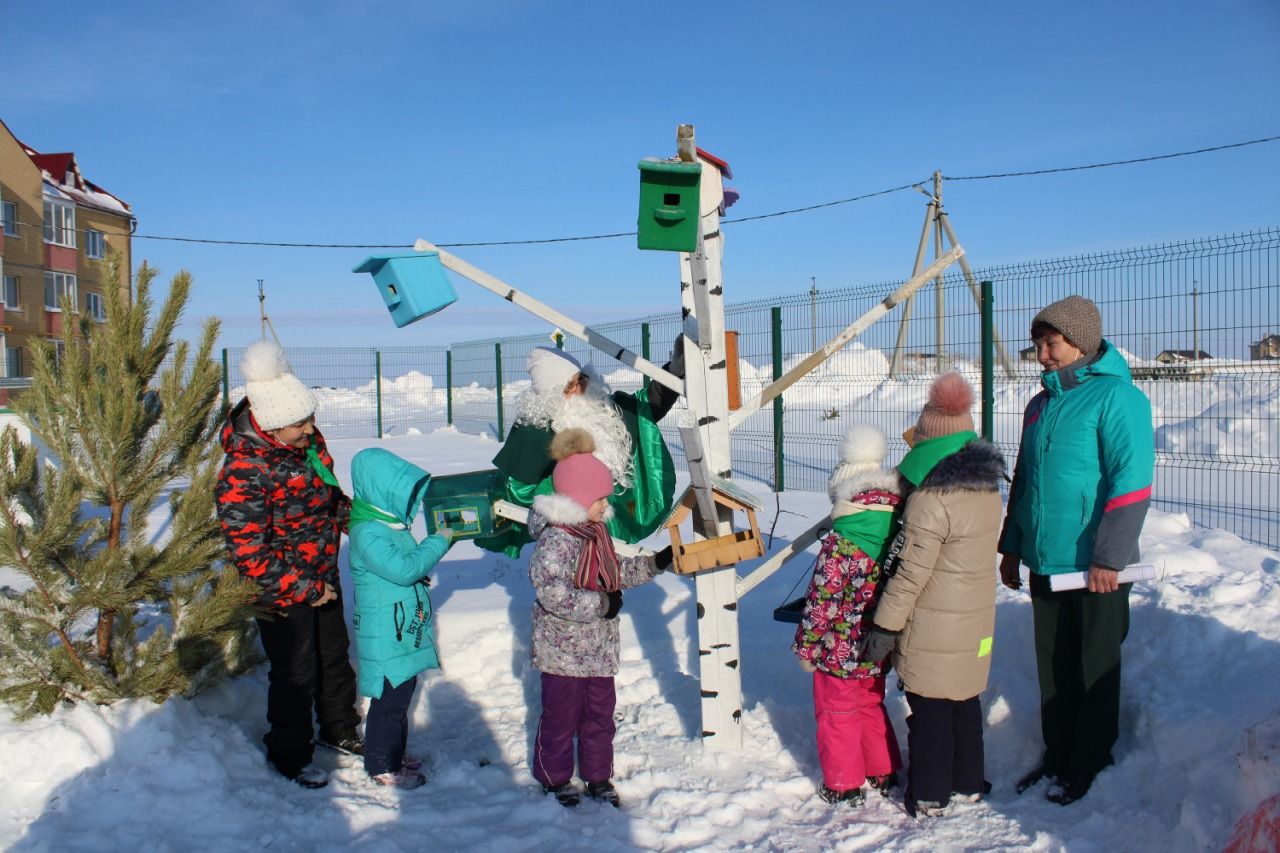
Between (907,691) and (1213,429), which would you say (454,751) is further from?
(1213,429)

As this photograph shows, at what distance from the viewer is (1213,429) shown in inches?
350

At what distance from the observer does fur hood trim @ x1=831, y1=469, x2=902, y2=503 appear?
327 cm

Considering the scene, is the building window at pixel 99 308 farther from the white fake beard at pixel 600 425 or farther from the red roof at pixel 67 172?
the red roof at pixel 67 172

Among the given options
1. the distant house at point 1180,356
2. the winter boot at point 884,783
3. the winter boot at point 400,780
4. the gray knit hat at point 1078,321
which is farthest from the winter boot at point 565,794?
the distant house at point 1180,356

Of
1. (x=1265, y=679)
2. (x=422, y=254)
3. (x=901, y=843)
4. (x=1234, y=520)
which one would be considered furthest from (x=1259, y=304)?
(x=422, y=254)

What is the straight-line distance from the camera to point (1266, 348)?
5.79 metres

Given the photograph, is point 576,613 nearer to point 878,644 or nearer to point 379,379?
point 878,644

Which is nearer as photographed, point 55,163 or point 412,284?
point 412,284

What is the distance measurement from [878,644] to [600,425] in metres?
1.35

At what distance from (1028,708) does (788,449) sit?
6.34 metres

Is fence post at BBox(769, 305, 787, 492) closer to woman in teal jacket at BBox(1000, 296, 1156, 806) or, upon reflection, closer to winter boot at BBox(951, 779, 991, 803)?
woman in teal jacket at BBox(1000, 296, 1156, 806)

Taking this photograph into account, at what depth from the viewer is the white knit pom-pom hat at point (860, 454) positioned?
10.9 ft

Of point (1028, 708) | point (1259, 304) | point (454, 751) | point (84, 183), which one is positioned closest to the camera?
point (1028, 708)

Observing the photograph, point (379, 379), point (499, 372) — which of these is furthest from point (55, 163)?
point (499, 372)
